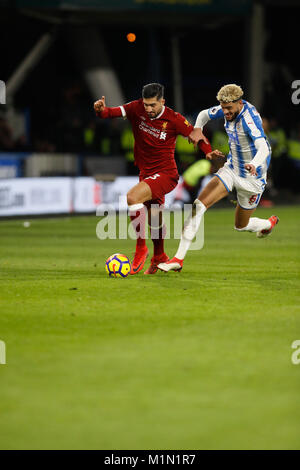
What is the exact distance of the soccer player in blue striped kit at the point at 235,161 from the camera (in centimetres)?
1005

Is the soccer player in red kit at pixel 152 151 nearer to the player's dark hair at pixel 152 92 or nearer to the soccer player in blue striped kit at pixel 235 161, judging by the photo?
the player's dark hair at pixel 152 92

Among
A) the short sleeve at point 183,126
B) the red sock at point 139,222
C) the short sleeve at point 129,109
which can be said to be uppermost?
the short sleeve at point 129,109

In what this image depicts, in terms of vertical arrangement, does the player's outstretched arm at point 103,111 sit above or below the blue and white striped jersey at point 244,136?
above

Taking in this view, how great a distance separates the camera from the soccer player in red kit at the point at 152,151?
10.2 metres

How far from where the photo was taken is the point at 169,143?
1059 centimetres

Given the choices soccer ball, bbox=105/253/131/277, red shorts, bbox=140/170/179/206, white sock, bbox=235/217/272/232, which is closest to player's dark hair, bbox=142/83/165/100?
red shorts, bbox=140/170/179/206

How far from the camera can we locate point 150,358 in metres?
6.21

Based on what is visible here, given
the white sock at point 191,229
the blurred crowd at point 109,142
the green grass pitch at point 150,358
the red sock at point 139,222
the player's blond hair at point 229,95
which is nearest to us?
the green grass pitch at point 150,358

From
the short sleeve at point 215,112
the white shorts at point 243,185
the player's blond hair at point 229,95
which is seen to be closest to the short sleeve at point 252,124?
the player's blond hair at point 229,95

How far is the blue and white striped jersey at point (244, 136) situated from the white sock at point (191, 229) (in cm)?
76

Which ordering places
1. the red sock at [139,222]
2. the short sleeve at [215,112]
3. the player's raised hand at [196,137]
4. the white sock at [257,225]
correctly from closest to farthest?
the player's raised hand at [196,137], the red sock at [139,222], the short sleeve at [215,112], the white sock at [257,225]

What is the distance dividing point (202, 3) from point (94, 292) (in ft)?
75.4

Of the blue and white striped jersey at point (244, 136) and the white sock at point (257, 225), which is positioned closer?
the blue and white striped jersey at point (244, 136)

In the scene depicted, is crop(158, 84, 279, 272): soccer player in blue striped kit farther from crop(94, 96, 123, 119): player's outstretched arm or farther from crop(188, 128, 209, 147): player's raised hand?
crop(94, 96, 123, 119): player's outstretched arm
